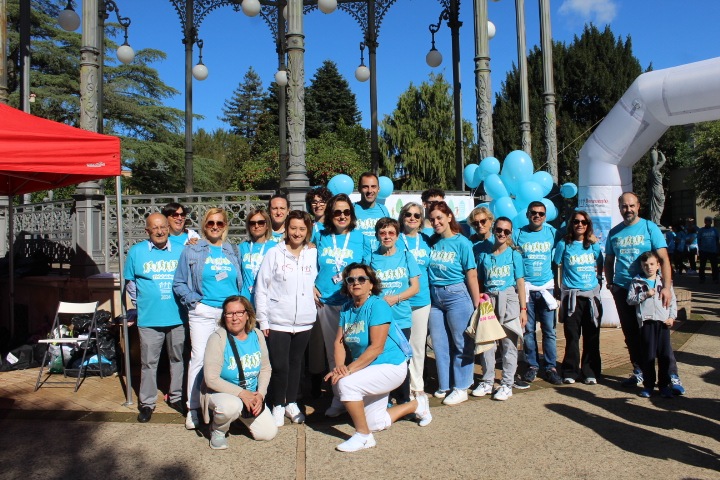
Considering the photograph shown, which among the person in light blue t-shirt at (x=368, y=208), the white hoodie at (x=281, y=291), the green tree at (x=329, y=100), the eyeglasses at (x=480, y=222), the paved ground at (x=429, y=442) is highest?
the green tree at (x=329, y=100)

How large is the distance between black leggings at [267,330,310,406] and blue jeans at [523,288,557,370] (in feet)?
7.95

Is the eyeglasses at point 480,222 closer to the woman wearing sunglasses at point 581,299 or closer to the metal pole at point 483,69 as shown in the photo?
the woman wearing sunglasses at point 581,299

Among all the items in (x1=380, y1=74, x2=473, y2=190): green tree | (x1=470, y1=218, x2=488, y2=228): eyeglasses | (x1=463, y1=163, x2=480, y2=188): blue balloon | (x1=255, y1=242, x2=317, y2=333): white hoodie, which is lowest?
(x1=255, y1=242, x2=317, y2=333): white hoodie

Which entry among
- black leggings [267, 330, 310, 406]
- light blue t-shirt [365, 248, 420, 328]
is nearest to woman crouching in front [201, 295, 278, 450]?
black leggings [267, 330, 310, 406]

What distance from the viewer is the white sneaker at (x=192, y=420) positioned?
4.79 metres

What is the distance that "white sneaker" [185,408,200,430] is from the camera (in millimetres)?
4785

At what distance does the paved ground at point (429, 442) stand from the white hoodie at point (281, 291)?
2.84 ft

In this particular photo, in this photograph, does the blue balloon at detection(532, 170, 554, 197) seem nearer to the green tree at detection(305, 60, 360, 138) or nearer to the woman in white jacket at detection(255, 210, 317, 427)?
the woman in white jacket at detection(255, 210, 317, 427)

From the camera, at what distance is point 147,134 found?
3706 centimetres

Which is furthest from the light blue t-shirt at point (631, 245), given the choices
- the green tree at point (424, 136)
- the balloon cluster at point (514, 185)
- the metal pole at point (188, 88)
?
the green tree at point (424, 136)

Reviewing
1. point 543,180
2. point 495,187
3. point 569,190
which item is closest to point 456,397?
point 495,187

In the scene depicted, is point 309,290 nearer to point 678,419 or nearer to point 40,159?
point 40,159

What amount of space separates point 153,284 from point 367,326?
77.3 inches

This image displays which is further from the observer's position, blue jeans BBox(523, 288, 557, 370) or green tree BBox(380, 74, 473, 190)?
green tree BBox(380, 74, 473, 190)
